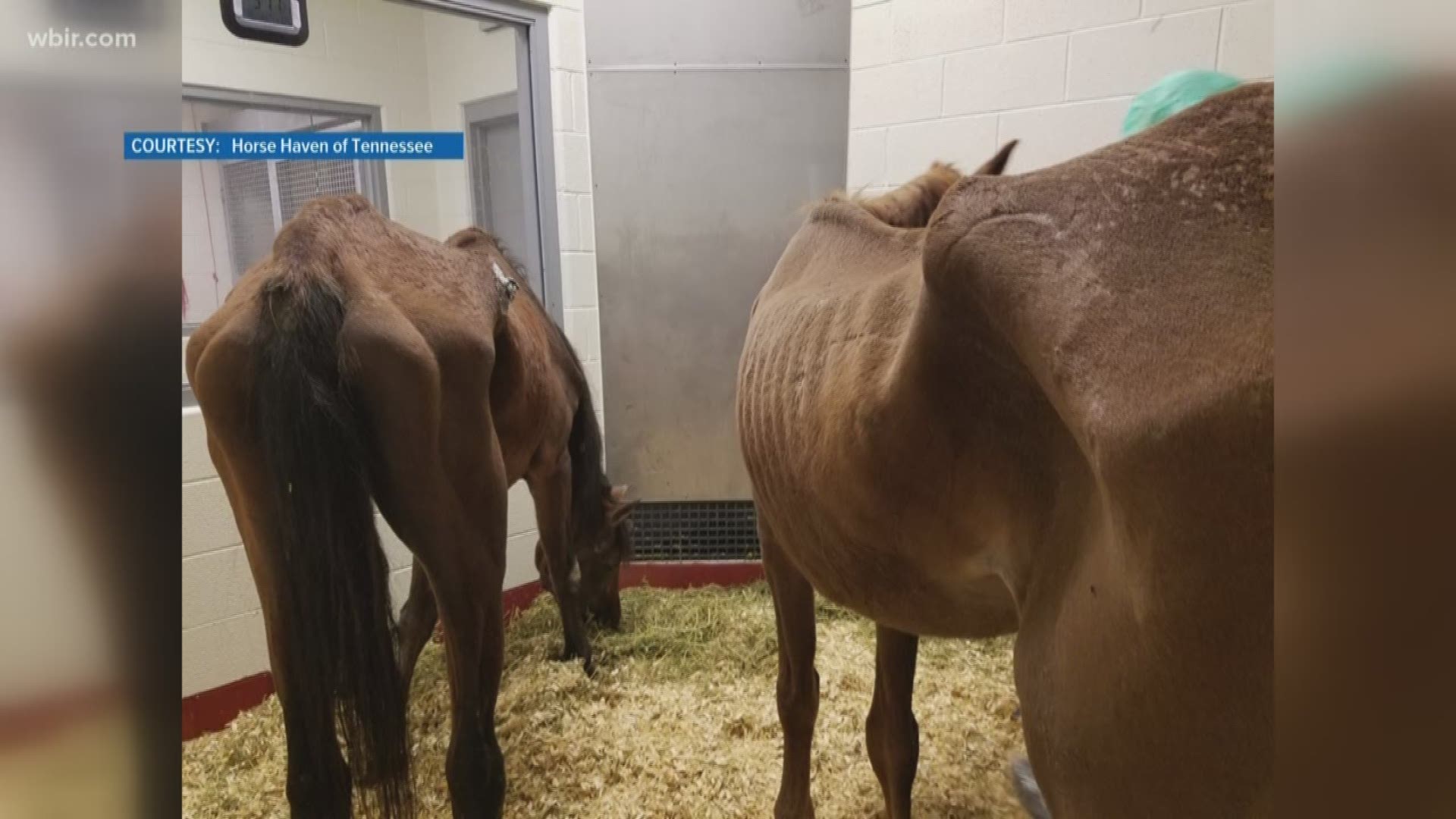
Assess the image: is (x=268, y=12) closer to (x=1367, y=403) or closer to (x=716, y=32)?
(x=1367, y=403)

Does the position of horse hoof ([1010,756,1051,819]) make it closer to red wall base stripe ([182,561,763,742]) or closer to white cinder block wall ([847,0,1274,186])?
red wall base stripe ([182,561,763,742])

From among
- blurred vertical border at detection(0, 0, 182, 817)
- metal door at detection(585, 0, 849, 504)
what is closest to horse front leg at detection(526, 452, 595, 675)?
metal door at detection(585, 0, 849, 504)

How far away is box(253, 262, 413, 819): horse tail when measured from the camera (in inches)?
36.3

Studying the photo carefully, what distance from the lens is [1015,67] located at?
1999 mm

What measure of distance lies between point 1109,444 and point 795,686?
3.50 feet

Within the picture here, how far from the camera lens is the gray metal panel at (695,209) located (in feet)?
7.61

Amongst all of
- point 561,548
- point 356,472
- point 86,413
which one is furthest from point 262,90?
point 561,548

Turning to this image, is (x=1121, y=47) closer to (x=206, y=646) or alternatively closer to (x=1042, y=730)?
(x=1042, y=730)

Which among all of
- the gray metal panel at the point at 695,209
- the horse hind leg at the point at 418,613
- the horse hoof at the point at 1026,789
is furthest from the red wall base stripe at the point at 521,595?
the horse hoof at the point at 1026,789

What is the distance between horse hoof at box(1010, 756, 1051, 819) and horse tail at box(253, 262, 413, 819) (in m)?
1.13

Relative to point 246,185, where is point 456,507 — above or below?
below

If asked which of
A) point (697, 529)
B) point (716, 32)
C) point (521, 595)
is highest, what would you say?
point (716, 32)

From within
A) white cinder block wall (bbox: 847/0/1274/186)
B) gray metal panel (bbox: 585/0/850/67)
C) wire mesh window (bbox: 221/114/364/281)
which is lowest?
wire mesh window (bbox: 221/114/364/281)

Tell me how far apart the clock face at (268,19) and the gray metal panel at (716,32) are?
6.03 feet
